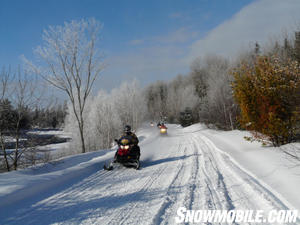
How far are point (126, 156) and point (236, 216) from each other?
5300 millimetres

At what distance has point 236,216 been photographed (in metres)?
3.93

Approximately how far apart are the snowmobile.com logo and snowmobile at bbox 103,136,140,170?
4.47m

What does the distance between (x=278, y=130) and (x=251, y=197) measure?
6.19m

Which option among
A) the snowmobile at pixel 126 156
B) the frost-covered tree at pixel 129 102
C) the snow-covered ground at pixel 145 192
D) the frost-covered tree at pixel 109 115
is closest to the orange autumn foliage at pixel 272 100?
the snow-covered ground at pixel 145 192

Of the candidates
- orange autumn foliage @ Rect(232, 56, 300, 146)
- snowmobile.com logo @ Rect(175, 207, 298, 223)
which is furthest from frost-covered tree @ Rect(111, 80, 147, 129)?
snowmobile.com logo @ Rect(175, 207, 298, 223)

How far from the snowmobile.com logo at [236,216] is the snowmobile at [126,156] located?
4473 mm

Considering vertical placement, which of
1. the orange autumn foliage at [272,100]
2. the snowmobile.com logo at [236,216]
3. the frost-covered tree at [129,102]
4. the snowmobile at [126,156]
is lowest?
the snowmobile.com logo at [236,216]

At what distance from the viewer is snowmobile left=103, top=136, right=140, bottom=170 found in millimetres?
8523

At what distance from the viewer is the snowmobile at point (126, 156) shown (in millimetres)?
8523

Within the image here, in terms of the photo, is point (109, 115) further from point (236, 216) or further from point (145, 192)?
point (236, 216)

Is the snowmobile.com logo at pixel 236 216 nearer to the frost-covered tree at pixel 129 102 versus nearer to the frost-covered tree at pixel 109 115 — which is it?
the frost-covered tree at pixel 109 115

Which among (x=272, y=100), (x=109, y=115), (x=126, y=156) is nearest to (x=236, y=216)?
(x=126, y=156)

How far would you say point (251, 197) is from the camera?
15.8ft

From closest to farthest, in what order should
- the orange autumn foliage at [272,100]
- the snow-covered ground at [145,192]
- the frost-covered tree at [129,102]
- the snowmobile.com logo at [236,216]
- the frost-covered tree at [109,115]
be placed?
1. the snowmobile.com logo at [236,216]
2. the snow-covered ground at [145,192]
3. the orange autumn foliage at [272,100]
4. the frost-covered tree at [109,115]
5. the frost-covered tree at [129,102]
